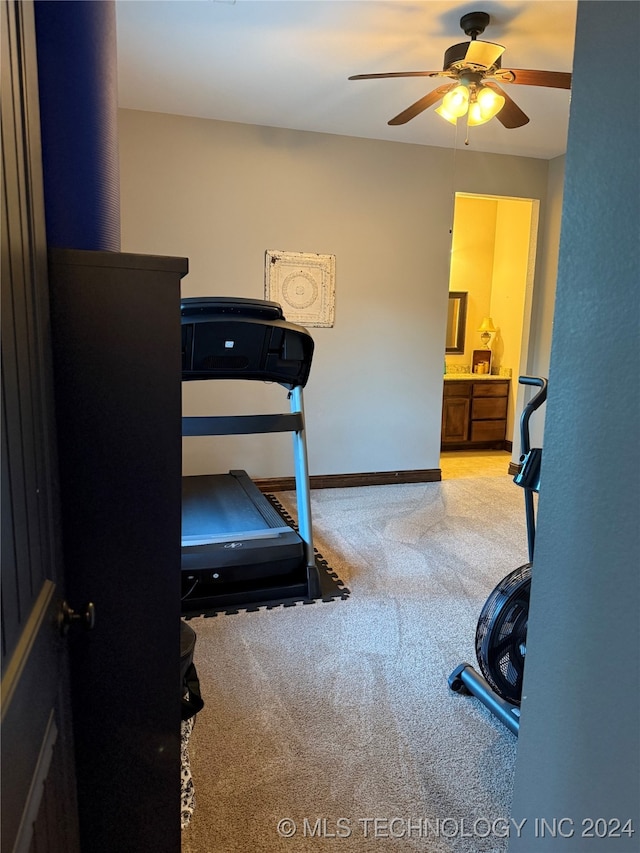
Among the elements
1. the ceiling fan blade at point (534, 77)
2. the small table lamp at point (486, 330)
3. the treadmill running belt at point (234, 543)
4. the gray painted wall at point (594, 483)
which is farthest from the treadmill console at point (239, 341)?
the small table lamp at point (486, 330)

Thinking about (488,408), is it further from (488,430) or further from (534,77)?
(534,77)

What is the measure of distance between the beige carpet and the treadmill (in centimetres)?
15

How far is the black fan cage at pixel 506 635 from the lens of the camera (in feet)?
5.87

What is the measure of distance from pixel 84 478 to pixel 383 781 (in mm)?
1294

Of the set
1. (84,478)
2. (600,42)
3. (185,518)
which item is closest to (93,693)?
(84,478)

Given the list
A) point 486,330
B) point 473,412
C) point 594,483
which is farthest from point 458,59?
point 486,330

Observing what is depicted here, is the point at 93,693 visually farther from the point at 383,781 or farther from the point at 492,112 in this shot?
the point at 492,112

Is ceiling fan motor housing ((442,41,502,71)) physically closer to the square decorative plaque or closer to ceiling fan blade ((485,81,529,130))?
ceiling fan blade ((485,81,529,130))

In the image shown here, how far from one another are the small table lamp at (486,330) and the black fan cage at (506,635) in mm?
5095

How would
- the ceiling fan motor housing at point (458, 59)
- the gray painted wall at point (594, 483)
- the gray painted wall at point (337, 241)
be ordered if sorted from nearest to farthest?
the gray painted wall at point (594, 483)
the ceiling fan motor housing at point (458, 59)
the gray painted wall at point (337, 241)

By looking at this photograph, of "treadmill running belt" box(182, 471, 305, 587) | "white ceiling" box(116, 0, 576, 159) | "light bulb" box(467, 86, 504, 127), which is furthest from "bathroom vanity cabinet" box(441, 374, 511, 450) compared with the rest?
"light bulb" box(467, 86, 504, 127)

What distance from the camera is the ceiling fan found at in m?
2.54

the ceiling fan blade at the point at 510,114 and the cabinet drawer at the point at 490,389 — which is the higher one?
the ceiling fan blade at the point at 510,114

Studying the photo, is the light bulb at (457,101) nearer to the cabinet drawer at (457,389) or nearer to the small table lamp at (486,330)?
the cabinet drawer at (457,389)
